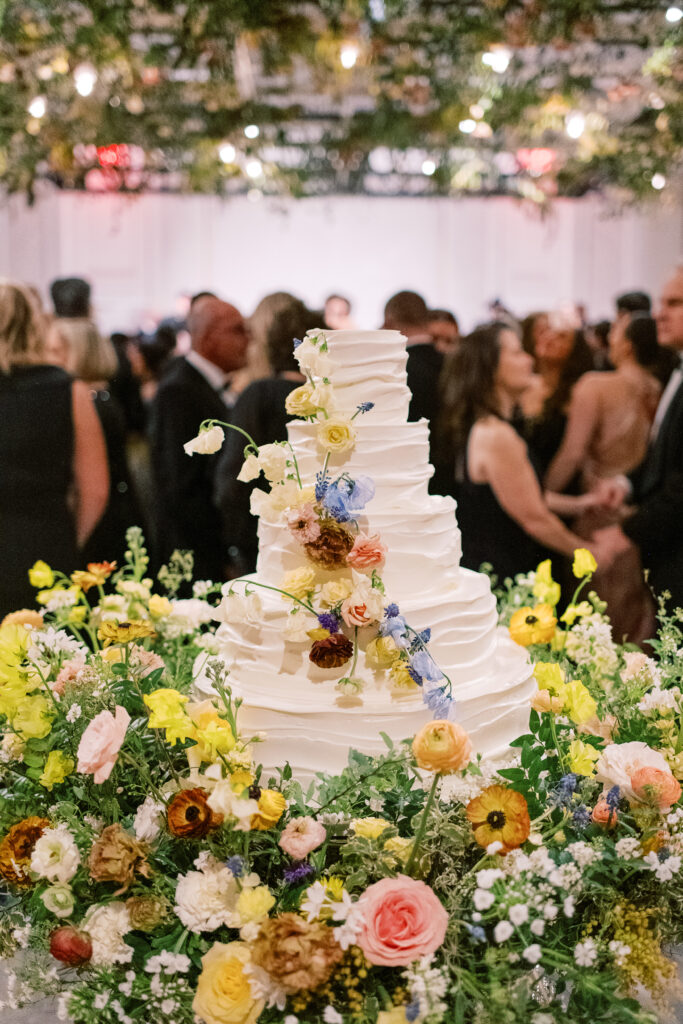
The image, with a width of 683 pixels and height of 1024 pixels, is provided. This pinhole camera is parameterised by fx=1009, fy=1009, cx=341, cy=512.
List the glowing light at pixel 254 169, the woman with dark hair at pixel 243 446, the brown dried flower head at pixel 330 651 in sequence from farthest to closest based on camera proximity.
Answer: the glowing light at pixel 254 169, the woman with dark hair at pixel 243 446, the brown dried flower head at pixel 330 651

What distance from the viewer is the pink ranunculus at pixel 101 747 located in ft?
4.69

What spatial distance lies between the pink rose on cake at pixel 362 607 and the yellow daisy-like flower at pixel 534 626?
0.60m

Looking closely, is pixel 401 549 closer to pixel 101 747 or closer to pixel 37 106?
pixel 101 747

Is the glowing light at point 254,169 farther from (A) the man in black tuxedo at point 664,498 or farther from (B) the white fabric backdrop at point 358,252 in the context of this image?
(B) the white fabric backdrop at point 358,252

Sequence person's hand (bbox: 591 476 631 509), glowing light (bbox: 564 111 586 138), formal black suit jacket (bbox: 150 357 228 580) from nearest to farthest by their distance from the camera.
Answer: formal black suit jacket (bbox: 150 357 228 580), person's hand (bbox: 591 476 631 509), glowing light (bbox: 564 111 586 138)

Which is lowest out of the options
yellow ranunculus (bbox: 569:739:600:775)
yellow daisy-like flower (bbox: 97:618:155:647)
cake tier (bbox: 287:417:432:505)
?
yellow ranunculus (bbox: 569:739:600:775)

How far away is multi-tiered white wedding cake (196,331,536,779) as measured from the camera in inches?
64.7

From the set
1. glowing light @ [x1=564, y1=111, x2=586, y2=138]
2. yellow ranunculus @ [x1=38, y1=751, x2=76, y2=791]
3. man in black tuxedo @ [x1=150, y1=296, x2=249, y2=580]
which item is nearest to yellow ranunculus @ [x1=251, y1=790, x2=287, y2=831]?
yellow ranunculus @ [x1=38, y1=751, x2=76, y2=791]

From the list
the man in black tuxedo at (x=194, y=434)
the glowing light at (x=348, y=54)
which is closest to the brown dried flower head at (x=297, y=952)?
the man in black tuxedo at (x=194, y=434)

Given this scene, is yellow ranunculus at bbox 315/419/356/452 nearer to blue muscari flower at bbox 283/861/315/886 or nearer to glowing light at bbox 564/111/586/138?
blue muscari flower at bbox 283/861/315/886

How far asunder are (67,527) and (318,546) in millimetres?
2367

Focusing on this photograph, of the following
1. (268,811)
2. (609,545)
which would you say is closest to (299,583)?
(268,811)

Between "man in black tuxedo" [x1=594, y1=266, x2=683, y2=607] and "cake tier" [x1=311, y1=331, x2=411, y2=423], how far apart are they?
5.89 feet

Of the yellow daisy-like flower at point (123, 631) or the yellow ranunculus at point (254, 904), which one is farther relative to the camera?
the yellow daisy-like flower at point (123, 631)
